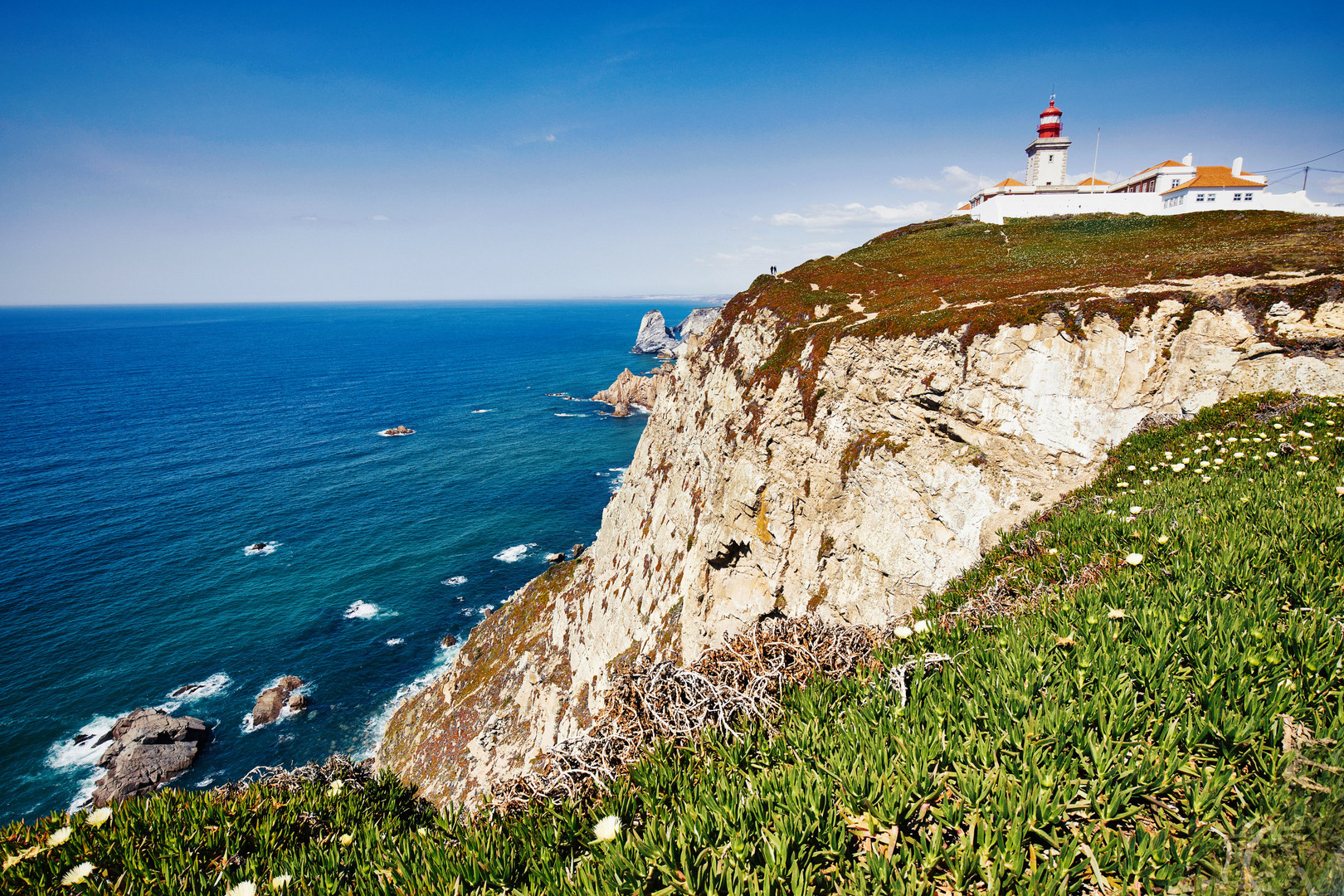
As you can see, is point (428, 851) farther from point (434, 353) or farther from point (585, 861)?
point (434, 353)

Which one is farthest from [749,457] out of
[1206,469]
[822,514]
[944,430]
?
A: [1206,469]

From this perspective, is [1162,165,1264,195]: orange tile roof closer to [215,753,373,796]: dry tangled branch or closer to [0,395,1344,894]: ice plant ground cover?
[0,395,1344,894]: ice plant ground cover

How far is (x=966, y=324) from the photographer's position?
21.5m

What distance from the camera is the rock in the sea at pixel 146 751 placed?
107ft

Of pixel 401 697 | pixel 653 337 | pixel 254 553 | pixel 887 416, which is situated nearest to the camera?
pixel 887 416

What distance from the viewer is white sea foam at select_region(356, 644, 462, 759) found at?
119 ft

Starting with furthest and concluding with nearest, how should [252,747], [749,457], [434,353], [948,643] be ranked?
[434,353] → [252,747] → [749,457] → [948,643]

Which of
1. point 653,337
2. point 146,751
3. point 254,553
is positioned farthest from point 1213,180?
point 653,337

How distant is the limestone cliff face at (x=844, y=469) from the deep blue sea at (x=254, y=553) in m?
10.9

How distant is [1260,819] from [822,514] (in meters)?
21.3

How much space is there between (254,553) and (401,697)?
1143 inches

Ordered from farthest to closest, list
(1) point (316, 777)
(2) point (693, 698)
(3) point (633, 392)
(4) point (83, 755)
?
(3) point (633, 392)
(4) point (83, 755)
(1) point (316, 777)
(2) point (693, 698)

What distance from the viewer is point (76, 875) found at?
14.7 ft

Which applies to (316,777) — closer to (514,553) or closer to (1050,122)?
(514,553)
